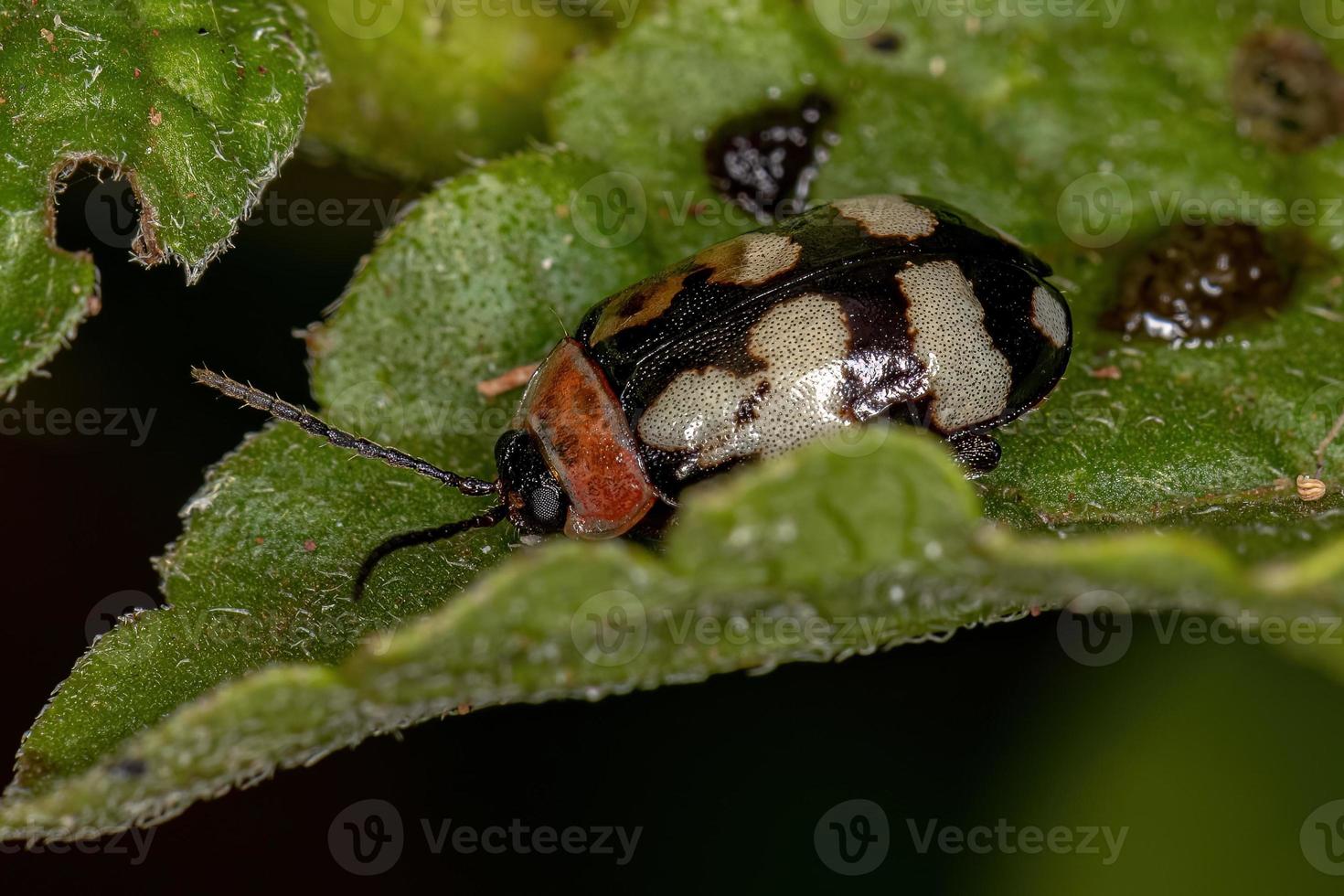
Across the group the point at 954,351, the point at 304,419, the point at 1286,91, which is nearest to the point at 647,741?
the point at 304,419

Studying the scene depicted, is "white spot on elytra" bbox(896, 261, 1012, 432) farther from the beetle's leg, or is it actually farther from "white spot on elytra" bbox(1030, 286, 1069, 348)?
"white spot on elytra" bbox(1030, 286, 1069, 348)

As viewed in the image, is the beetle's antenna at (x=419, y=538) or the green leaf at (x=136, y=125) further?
the beetle's antenna at (x=419, y=538)

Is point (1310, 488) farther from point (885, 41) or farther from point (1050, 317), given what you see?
point (885, 41)

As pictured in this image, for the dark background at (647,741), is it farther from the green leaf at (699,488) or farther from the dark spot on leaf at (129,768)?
the dark spot on leaf at (129,768)

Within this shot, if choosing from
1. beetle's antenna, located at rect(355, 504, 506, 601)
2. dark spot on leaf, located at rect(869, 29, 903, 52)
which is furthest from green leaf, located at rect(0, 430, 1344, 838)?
dark spot on leaf, located at rect(869, 29, 903, 52)

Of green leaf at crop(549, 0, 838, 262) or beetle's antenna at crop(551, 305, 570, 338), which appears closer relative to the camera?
beetle's antenna at crop(551, 305, 570, 338)

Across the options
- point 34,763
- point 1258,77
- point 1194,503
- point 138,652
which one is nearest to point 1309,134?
point 1258,77

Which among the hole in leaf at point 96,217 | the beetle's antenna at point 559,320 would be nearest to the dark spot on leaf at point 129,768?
the hole in leaf at point 96,217
